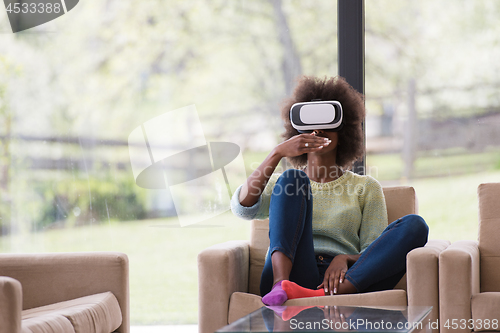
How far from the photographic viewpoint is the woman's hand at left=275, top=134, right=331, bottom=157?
6.48ft

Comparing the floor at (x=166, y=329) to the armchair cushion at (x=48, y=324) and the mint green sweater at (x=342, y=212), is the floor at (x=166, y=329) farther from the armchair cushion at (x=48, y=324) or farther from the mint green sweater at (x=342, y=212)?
the armchair cushion at (x=48, y=324)

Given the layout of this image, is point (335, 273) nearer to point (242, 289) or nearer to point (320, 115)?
point (242, 289)

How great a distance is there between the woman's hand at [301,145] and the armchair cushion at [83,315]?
87 cm

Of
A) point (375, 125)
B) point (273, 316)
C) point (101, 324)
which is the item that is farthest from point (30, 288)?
point (375, 125)

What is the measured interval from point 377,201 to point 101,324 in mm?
1200

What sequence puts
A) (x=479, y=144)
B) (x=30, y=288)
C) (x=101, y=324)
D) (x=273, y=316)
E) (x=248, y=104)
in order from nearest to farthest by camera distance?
(x=273, y=316)
(x=101, y=324)
(x=30, y=288)
(x=479, y=144)
(x=248, y=104)

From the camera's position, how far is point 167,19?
289cm

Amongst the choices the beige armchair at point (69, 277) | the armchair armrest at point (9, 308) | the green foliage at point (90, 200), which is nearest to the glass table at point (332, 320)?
the armchair armrest at point (9, 308)

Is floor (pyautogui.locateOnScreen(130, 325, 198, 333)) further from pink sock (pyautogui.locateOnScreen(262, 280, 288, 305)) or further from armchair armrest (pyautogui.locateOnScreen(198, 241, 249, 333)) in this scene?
pink sock (pyautogui.locateOnScreen(262, 280, 288, 305))

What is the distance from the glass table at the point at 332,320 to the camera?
1.08m

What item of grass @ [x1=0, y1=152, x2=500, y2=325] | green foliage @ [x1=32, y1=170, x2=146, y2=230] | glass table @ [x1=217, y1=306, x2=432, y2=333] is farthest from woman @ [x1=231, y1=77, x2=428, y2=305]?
green foliage @ [x1=32, y1=170, x2=146, y2=230]

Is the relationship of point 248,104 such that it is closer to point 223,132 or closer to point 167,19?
point 223,132

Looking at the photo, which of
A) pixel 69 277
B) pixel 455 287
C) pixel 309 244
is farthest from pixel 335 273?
pixel 69 277

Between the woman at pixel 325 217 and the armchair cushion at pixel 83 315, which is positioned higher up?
the woman at pixel 325 217
